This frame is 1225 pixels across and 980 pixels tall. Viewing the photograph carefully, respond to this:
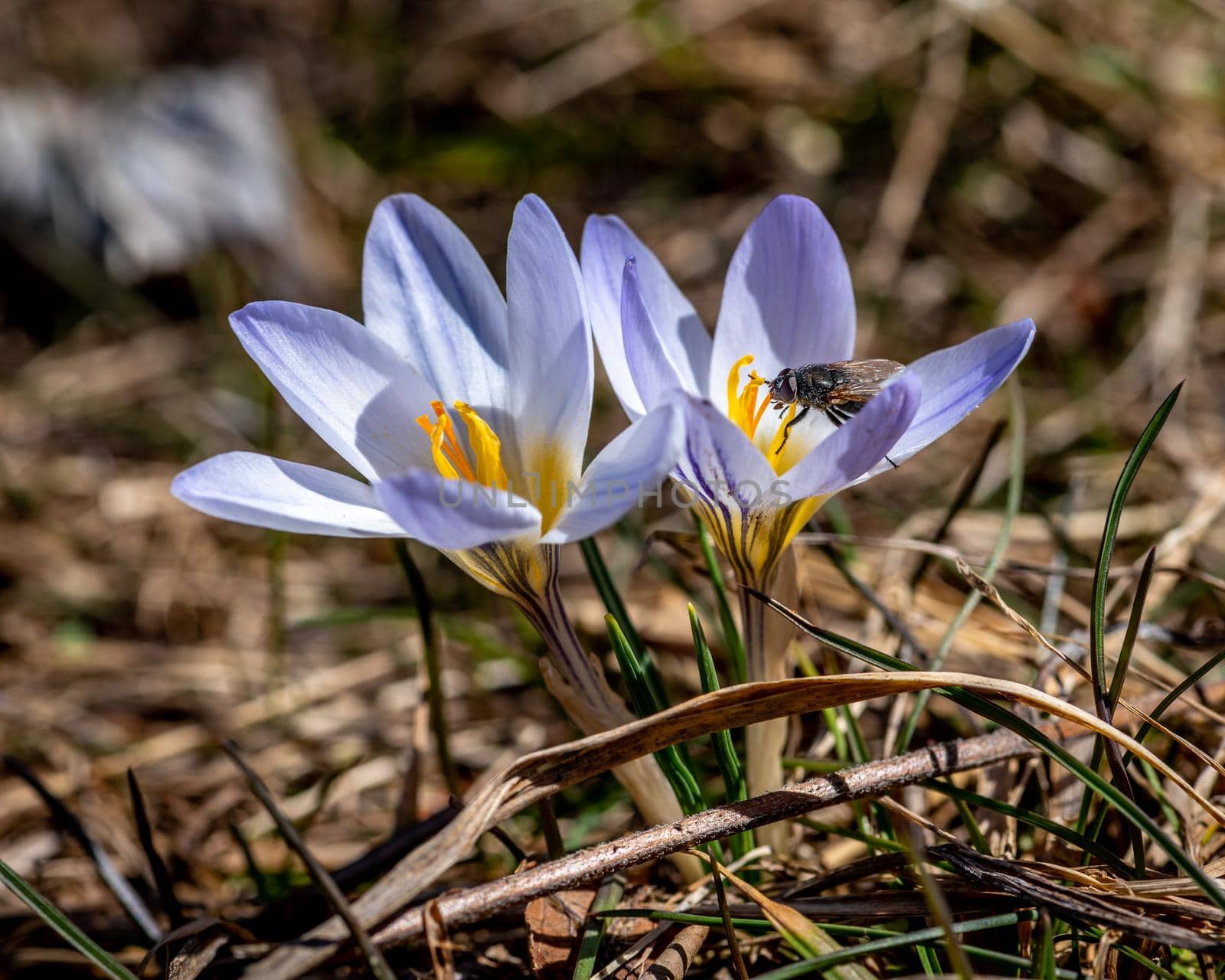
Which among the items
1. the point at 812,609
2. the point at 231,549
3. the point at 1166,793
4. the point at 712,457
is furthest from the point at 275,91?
the point at 1166,793

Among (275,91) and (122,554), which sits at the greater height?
(275,91)

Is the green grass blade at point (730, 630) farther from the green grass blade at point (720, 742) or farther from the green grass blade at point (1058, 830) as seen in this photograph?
the green grass blade at point (1058, 830)

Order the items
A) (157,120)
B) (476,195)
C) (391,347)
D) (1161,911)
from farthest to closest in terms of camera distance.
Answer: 1. (476,195)
2. (157,120)
3. (391,347)
4. (1161,911)

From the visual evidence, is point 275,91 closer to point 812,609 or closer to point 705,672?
point 812,609

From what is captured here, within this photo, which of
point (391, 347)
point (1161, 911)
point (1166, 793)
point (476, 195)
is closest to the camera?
point (1161, 911)

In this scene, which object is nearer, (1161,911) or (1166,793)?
(1161,911)

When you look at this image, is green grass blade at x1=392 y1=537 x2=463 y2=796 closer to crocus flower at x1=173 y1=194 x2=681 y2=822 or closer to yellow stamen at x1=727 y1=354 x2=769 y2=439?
crocus flower at x1=173 y1=194 x2=681 y2=822

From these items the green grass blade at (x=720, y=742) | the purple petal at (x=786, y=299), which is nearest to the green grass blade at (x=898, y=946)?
the green grass blade at (x=720, y=742)

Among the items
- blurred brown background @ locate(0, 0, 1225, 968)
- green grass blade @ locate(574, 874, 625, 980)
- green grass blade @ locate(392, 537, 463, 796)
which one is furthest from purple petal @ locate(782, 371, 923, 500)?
blurred brown background @ locate(0, 0, 1225, 968)
